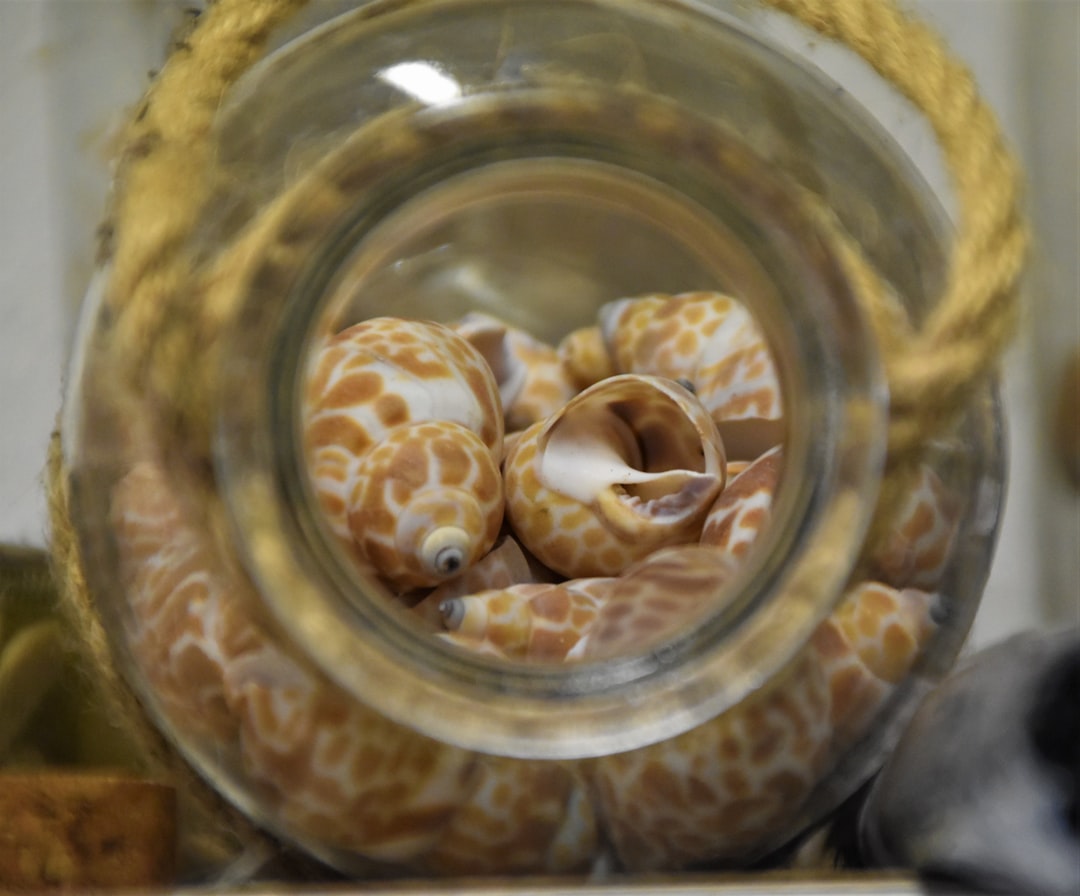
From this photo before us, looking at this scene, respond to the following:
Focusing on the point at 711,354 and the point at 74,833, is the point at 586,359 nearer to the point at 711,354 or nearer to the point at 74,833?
the point at 711,354

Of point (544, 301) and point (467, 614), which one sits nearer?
point (467, 614)

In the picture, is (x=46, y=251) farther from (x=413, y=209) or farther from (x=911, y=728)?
(x=911, y=728)

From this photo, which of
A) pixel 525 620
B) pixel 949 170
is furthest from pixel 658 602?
pixel 949 170

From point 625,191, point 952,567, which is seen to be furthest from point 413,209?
point 952,567

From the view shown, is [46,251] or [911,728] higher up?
[46,251]

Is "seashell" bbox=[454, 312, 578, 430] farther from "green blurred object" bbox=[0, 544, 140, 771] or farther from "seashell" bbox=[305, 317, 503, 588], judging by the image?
"green blurred object" bbox=[0, 544, 140, 771]

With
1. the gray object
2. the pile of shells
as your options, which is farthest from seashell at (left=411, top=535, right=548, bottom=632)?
the gray object
